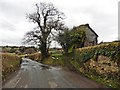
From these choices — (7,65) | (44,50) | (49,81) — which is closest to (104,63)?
(49,81)

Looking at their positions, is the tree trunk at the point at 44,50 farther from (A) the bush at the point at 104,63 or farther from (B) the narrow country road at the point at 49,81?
(B) the narrow country road at the point at 49,81

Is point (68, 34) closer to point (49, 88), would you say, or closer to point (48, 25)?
point (48, 25)

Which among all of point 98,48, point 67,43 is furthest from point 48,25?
point 98,48

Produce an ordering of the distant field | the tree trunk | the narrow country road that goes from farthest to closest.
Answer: the tree trunk, the distant field, the narrow country road

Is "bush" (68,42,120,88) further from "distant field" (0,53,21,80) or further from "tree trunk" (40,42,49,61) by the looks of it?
"tree trunk" (40,42,49,61)

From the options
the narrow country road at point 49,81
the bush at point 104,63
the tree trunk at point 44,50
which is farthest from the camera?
the tree trunk at point 44,50

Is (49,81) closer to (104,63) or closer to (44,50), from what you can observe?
(104,63)

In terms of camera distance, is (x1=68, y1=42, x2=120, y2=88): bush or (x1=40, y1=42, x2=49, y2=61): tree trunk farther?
(x1=40, y1=42, x2=49, y2=61): tree trunk

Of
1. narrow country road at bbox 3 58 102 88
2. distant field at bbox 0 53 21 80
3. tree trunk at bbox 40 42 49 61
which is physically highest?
tree trunk at bbox 40 42 49 61

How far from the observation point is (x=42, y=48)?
58.6 metres

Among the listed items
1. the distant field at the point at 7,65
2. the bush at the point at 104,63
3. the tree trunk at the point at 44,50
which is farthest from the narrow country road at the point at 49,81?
the tree trunk at the point at 44,50

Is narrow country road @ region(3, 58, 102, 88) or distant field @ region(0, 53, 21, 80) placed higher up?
distant field @ region(0, 53, 21, 80)

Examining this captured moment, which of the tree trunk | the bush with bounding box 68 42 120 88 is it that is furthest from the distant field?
the tree trunk

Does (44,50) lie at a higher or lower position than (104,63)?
higher
